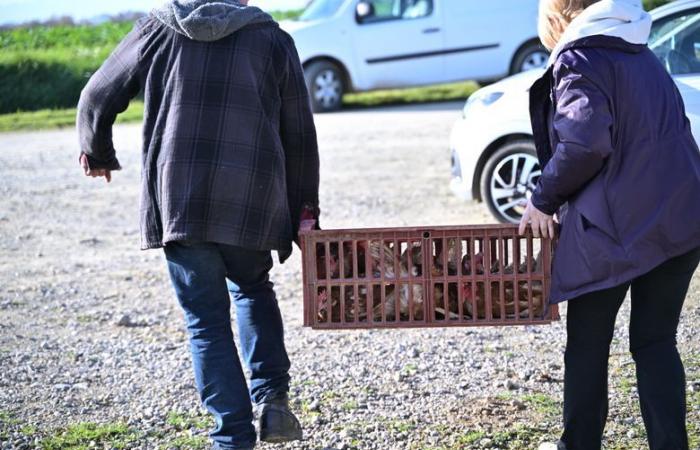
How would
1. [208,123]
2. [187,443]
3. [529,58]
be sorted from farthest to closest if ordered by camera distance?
[529,58] → [187,443] → [208,123]

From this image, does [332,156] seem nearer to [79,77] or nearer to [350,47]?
[350,47]

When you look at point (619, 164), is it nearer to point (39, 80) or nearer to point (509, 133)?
point (509, 133)

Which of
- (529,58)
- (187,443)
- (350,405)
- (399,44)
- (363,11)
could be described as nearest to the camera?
(187,443)

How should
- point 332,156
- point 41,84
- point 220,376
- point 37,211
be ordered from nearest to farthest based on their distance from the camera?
point 220,376 < point 37,211 < point 332,156 < point 41,84

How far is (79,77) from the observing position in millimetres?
19547

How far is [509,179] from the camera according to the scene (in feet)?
26.5

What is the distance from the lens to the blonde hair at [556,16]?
3.54 metres

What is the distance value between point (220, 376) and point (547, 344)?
2.21 metres

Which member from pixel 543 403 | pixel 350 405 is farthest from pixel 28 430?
pixel 543 403

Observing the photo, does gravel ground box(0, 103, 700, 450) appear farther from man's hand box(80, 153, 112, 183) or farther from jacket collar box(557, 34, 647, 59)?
jacket collar box(557, 34, 647, 59)

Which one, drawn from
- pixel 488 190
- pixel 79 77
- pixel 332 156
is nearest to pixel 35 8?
pixel 79 77

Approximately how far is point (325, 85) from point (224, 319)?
12367 millimetres

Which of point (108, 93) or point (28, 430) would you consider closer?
point (108, 93)

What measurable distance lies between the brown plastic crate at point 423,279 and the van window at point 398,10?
1241 cm
